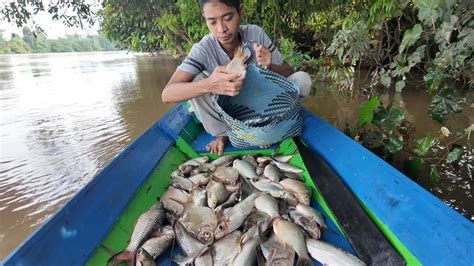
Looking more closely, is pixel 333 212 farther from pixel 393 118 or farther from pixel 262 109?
pixel 393 118

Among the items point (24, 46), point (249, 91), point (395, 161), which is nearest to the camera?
point (249, 91)

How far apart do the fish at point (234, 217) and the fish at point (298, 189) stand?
244 millimetres

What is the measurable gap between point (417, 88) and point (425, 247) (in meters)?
6.23

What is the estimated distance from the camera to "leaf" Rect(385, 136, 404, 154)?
2500 millimetres

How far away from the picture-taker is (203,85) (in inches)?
78.4

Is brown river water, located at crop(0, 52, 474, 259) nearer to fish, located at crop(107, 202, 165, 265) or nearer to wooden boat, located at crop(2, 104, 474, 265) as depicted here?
wooden boat, located at crop(2, 104, 474, 265)

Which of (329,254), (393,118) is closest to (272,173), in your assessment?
(329,254)

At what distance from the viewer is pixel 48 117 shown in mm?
5945

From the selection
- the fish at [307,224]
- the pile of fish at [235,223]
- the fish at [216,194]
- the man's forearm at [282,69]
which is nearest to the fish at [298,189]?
the pile of fish at [235,223]

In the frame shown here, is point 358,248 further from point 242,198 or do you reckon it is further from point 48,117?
point 48,117

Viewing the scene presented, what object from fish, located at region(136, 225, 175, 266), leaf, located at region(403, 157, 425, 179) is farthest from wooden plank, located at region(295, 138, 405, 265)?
leaf, located at region(403, 157, 425, 179)

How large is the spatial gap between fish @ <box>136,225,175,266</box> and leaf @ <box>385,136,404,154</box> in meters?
1.84

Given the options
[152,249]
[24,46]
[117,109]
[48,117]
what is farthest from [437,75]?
[24,46]

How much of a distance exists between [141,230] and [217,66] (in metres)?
1.27
